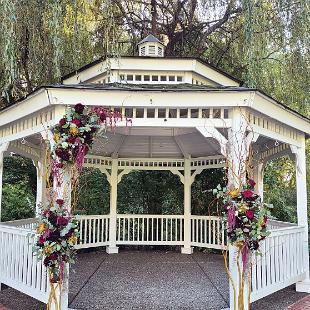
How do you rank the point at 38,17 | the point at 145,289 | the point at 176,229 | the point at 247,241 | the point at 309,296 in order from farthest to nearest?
1. the point at 176,229
2. the point at 38,17
3. the point at 309,296
4. the point at 145,289
5. the point at 247,241

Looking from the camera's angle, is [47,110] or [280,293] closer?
[47,110]

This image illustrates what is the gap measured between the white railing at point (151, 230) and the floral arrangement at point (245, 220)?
15.7 ft

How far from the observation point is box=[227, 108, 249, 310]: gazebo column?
4383 mm

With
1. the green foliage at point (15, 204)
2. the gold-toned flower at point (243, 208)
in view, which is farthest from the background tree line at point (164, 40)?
the gold-toned flower at point (243, 208)

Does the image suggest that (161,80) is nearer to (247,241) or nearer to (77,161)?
(77,161)

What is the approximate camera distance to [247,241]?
157 inches

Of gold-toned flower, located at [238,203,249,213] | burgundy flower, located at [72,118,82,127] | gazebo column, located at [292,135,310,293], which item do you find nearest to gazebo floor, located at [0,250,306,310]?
gazebo column, located at [292,135,310,293]

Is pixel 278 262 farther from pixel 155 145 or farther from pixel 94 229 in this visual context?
pixel 94 229

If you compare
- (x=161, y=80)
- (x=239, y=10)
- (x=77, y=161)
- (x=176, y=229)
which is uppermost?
(x=239, y=10)

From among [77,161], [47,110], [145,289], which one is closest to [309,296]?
[145,289]

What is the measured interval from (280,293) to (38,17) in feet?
21.6

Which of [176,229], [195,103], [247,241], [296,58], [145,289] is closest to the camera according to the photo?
[247,241]

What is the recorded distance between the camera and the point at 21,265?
205 inches

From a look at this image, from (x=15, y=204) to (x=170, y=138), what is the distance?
475 centimetres
